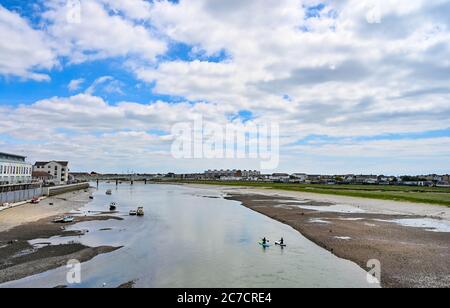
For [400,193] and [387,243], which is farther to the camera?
[400,193]

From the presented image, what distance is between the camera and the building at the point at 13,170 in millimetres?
58453

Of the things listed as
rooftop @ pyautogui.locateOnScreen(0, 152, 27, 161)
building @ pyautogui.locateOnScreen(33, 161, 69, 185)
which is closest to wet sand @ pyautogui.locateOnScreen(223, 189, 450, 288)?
rooftop @ pyautogui.locateOnScreen(0, 152, 27, 161)

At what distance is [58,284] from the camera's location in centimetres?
1873

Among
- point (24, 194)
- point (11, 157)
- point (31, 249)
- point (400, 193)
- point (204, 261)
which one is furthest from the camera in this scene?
point (400, 193)

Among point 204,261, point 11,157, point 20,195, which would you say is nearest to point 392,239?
point 204,261

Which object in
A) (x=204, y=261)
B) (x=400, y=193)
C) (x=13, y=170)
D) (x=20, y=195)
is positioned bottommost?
(x=204, y=261)

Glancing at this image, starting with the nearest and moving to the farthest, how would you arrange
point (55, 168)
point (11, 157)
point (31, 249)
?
point (31, 249) < point (11, 157) < point (55, 168)

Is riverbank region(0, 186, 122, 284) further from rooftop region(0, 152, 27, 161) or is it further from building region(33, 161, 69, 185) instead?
building region(33, 161, 69, 185)

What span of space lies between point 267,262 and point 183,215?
1083 inches

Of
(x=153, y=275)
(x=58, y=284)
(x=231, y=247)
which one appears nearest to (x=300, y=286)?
(x=153, y=275)

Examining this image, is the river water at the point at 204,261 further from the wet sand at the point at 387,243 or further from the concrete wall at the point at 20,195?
the concrete wall at the point at 20,195

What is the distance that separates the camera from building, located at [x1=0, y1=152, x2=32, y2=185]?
5845cm

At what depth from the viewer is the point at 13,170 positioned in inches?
2569

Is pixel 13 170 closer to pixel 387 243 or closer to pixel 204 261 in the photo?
pixel 204 261
